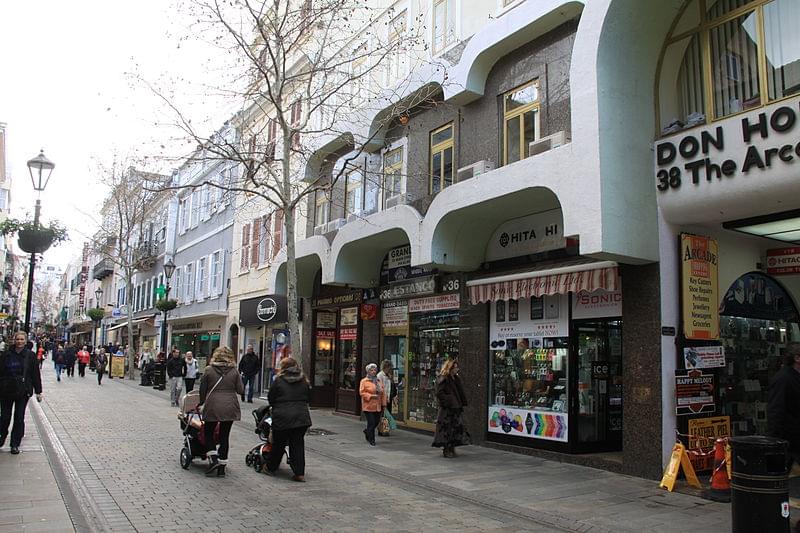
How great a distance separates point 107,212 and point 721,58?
3617 cm

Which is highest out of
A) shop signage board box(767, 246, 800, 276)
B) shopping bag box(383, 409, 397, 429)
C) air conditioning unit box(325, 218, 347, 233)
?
air conditioning unit box(325, 218, 347, 233)

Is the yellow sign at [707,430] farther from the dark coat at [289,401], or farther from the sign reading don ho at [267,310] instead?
the sign reading don ho at [267,310]

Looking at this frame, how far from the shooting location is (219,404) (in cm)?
866

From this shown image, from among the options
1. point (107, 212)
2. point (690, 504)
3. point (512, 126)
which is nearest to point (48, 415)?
point (512, 126)

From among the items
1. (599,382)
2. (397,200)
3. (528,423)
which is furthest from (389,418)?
(397,200)

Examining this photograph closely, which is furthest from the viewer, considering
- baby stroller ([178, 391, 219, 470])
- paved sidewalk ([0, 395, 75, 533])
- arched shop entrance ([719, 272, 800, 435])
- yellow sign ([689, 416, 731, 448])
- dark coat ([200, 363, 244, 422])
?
arched shop entrance ([719, 272, 800, 435])

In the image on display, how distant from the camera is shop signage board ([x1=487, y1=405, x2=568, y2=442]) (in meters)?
10.9

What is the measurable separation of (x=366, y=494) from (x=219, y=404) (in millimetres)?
2300

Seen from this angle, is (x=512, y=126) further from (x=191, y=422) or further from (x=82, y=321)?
(x=82, y=321)

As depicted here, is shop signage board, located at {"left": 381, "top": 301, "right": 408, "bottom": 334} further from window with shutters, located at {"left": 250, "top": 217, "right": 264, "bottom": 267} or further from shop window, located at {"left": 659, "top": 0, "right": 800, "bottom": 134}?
window with shutters, located at {"left": 250, "top": 217, "right": 264, "bottom": 267}

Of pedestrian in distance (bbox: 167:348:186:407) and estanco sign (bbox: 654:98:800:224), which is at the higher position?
estanco sign (bbox: 654:98:800:224)

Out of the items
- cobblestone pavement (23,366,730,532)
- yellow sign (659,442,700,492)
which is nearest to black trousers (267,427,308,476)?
cobblestone pavement (23,366,730,532)

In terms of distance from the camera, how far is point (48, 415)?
49.2ft

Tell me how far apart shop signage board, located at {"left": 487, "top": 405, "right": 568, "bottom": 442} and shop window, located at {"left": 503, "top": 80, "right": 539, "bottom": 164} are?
4634mm
